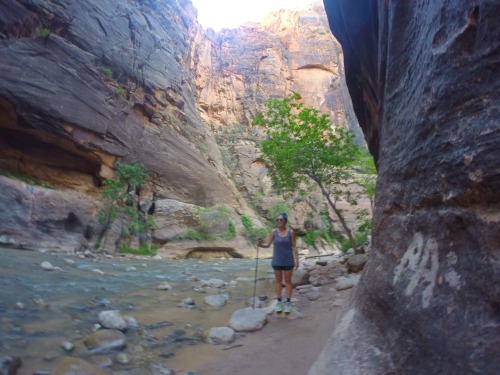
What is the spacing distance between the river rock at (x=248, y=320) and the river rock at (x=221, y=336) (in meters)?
0.23

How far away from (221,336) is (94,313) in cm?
184

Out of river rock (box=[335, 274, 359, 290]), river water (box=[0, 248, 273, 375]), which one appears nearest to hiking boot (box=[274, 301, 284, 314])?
river water (box=[0, 248, 273, 375])

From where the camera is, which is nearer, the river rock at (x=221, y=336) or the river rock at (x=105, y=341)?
the river rock at (x=105, y=341)

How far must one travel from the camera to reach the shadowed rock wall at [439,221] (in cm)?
179

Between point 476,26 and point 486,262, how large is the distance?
1.44 m

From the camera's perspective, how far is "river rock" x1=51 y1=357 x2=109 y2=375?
275 cm

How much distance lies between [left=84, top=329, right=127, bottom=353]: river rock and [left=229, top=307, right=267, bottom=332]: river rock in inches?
55.8

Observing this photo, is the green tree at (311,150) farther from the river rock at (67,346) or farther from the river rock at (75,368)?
the river rock at (75,368)

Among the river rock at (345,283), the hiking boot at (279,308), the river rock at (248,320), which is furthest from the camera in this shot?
the river rock at (345,283)

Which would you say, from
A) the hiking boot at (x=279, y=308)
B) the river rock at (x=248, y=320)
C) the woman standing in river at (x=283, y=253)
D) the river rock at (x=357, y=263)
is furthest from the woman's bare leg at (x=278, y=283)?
the river rock at (x=357, y=263)

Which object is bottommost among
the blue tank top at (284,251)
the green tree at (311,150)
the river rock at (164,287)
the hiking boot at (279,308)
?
the river rock at (164,287)

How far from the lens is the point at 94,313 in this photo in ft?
15.1

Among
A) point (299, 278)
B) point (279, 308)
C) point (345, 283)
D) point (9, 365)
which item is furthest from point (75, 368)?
point (299, 278)

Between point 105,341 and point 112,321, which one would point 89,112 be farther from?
point 105,341
